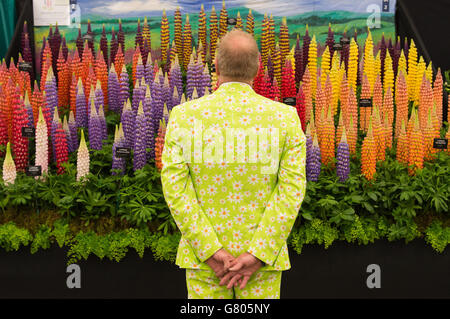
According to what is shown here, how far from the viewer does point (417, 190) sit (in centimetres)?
389

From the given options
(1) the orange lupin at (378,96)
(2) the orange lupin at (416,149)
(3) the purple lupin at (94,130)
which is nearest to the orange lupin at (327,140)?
(2) the orange lupin at (416,149)

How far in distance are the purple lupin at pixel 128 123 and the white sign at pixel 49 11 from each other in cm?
315

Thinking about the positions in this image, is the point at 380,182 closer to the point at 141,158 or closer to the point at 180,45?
the point at 141,158

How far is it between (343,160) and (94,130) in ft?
6.50

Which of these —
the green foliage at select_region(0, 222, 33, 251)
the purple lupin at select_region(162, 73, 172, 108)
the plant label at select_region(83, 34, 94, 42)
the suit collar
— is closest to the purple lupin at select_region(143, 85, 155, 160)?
the purple lupin at select_region(162, 73, 172, 108)

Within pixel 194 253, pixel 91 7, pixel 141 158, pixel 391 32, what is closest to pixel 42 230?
pixel 141 158

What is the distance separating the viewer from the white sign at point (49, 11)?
6676 millimetres

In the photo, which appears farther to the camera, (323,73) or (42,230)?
(323,73)

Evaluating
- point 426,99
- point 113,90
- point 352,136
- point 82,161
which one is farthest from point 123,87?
point 426,99

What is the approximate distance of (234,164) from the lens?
2.31m

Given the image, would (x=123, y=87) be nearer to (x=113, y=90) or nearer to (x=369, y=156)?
(x=113, y=90)

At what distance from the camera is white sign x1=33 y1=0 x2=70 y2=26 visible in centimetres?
668

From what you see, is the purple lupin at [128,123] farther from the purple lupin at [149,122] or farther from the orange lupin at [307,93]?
the orange lupin at [307,93]
